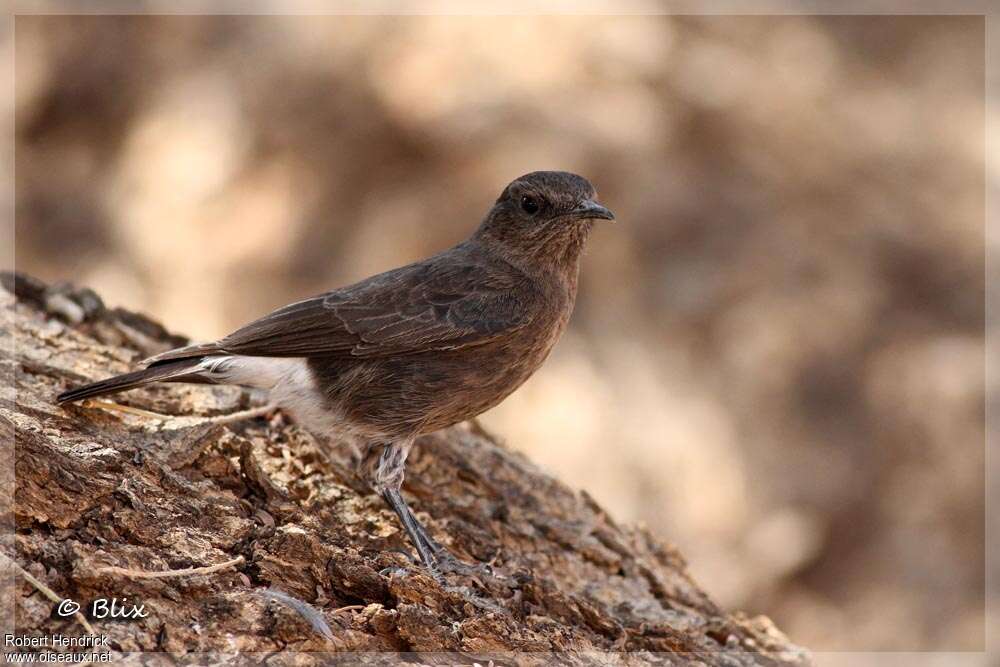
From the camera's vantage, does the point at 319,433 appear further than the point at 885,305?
No

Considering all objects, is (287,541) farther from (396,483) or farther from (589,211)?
(589,211)

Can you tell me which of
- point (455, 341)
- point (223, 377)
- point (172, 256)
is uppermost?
Result: point (172, 256)

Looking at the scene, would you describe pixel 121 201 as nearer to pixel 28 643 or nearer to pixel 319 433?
pixel 319 433

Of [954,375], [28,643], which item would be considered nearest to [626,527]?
[28,643]

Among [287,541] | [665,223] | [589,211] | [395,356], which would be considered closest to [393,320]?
[395,356]

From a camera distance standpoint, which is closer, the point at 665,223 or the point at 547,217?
the point at 547,217

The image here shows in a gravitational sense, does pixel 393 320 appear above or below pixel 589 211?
below

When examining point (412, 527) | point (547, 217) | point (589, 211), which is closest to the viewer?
point (412, 527)
